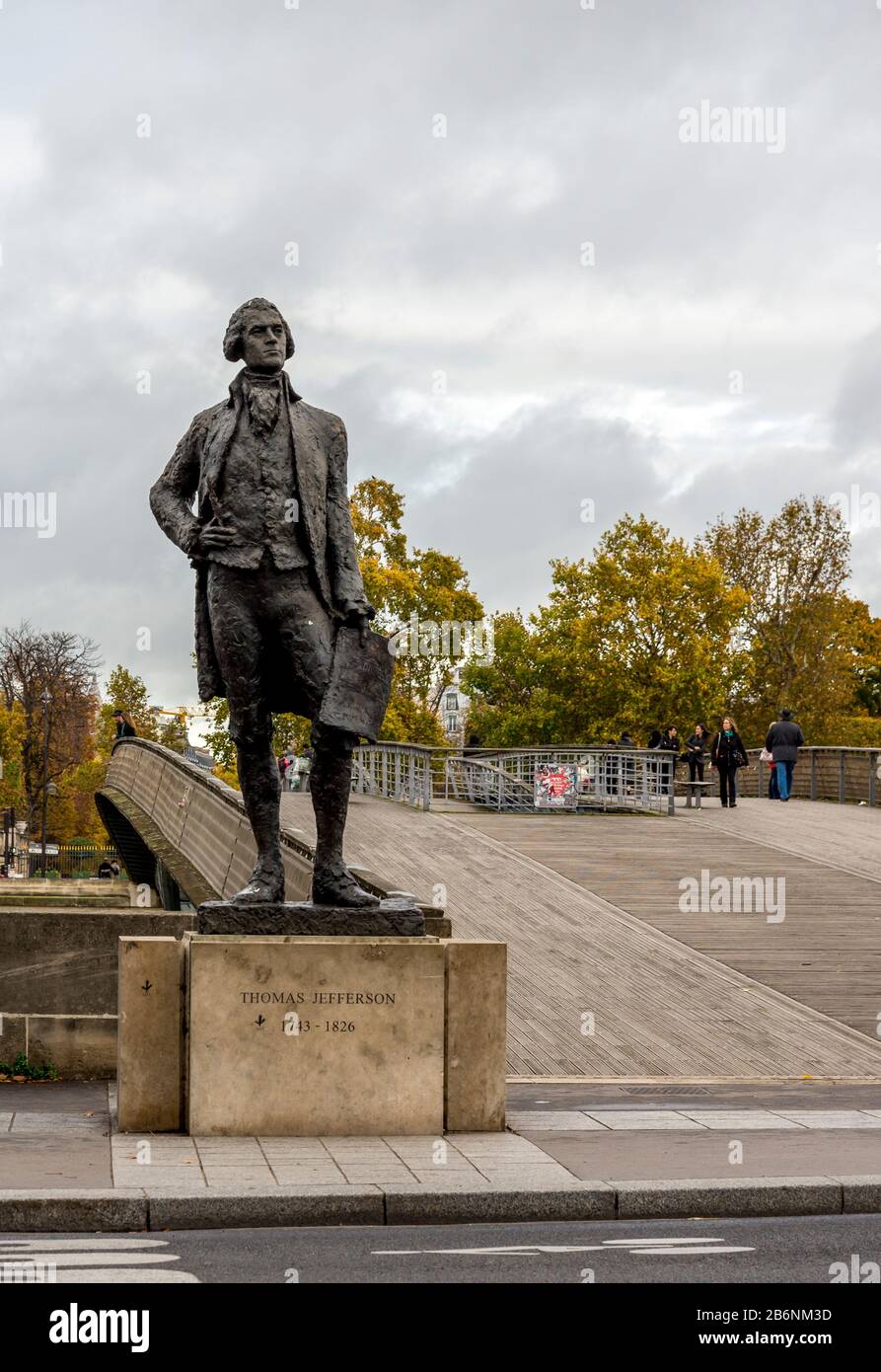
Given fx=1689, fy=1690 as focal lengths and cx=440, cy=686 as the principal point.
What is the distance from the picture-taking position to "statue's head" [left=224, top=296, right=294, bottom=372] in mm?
8375

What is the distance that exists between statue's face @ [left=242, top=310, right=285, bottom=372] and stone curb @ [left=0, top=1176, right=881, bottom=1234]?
3983 millimetres

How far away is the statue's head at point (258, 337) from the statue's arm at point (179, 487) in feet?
1.35

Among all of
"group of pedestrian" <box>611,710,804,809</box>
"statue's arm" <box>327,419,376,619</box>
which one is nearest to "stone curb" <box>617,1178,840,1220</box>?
"statue's arm" <box>327,419,376,619</box>

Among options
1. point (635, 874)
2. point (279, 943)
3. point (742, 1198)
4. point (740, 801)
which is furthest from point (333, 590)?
point (740, 801)

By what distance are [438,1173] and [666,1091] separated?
3.48 metres

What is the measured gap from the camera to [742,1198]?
679 centimetres

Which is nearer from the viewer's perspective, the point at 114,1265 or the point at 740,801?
the point at 114,1265

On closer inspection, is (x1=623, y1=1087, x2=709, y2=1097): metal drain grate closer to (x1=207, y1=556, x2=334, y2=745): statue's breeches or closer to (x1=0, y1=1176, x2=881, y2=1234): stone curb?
(x1=0, y1=1176, x2=881, y2=1234): stone curb

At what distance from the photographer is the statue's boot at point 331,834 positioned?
8.19 meters

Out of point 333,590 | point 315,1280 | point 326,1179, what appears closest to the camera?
point 315,1280

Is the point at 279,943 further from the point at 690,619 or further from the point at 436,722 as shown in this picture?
the point at 690,619

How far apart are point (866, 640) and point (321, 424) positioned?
244ft
